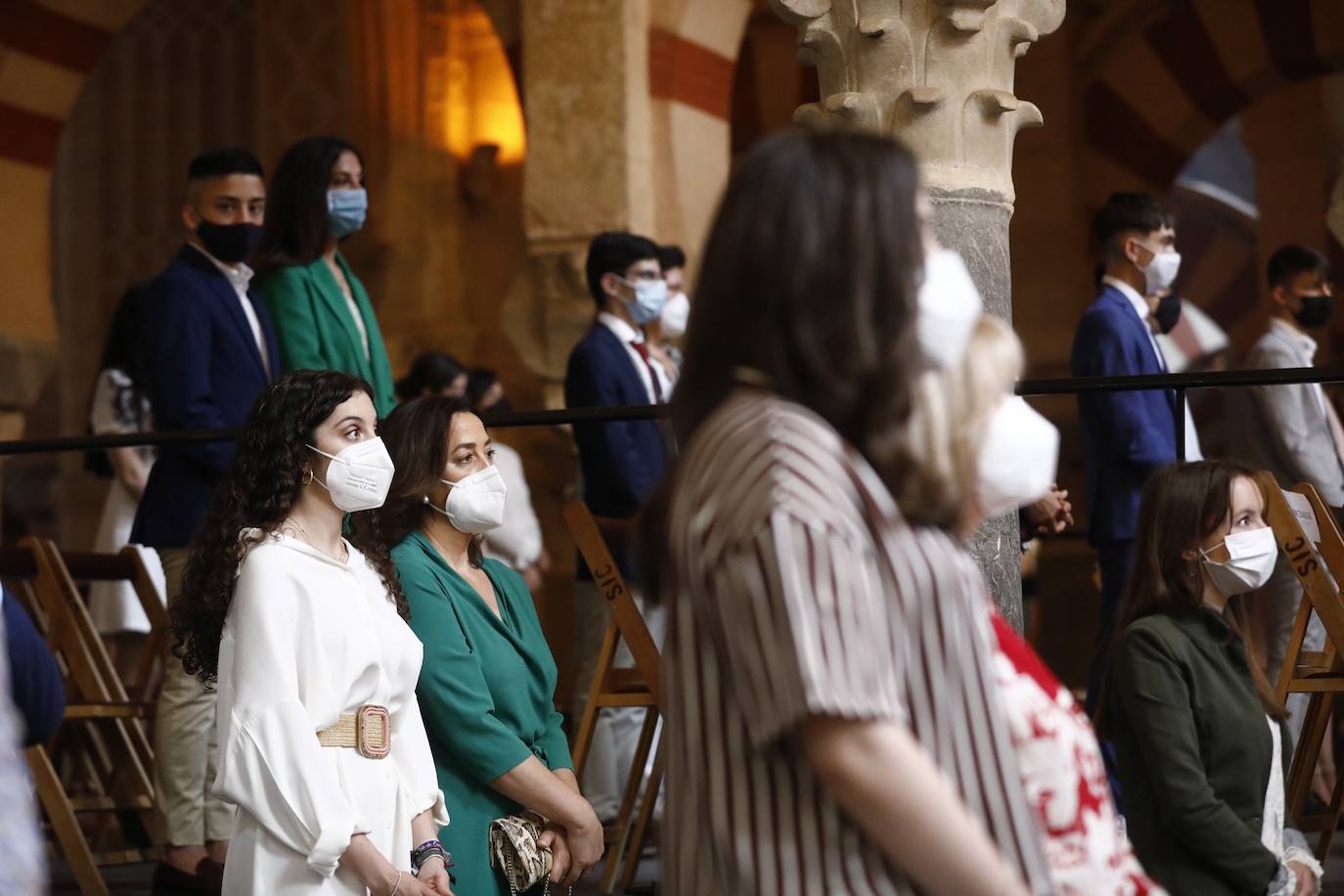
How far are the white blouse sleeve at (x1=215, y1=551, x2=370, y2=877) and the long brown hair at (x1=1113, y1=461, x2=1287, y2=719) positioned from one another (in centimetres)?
154

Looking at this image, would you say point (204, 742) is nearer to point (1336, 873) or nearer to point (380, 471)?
point (380, 471)

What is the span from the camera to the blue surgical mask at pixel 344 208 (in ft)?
18.2

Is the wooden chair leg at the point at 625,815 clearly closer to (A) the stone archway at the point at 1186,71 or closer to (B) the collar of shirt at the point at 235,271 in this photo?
(B) the collar of shirt at the point at 235,271

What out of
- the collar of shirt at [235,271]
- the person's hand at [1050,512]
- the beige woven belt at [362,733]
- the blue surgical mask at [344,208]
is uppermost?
the blue surgical mask at [344,208]

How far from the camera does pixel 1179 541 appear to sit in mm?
4078

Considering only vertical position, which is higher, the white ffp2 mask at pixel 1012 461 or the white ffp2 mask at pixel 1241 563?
the white ffp2 mask at pixel 1012 461

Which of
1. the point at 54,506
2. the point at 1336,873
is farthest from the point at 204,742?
the point at 54,506

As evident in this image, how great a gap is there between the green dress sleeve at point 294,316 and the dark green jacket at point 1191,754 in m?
2.38

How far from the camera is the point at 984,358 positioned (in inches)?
86.6

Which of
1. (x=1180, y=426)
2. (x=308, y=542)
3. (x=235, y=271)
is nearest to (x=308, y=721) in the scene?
(x=308, y=542)

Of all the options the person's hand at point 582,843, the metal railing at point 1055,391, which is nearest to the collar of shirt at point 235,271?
the metal railing at point 1055,391

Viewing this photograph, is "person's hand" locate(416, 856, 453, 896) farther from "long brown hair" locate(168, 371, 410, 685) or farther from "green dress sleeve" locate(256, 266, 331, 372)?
"green dress sleeve" locate(256, 266, 331, 372)

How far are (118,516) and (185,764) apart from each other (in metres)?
1.89

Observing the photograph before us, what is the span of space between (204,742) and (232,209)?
1.43 m
